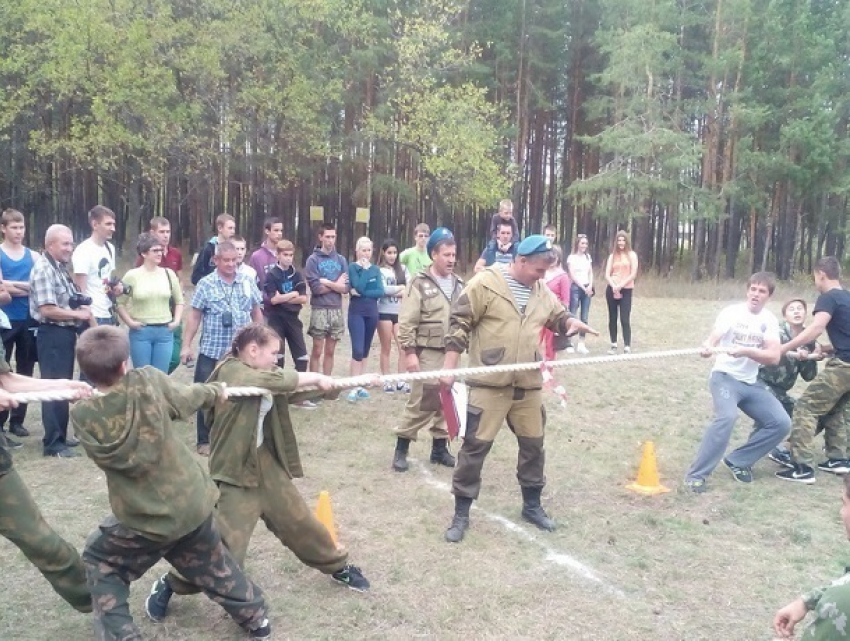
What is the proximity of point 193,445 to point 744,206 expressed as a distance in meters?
30.1

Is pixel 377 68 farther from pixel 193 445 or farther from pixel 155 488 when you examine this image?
pixel 155 488

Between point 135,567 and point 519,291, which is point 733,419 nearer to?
point 519,291

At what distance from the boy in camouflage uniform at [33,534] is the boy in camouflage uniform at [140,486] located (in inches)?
10.0

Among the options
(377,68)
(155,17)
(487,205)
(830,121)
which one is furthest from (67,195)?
(830,121)

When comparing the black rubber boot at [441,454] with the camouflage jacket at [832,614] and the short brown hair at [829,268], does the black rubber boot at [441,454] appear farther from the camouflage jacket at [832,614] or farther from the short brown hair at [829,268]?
the camouflage jacket at [832,614]

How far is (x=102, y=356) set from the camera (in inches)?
130

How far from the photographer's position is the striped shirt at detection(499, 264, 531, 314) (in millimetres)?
5326

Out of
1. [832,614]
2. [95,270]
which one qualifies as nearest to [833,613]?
[832,614]

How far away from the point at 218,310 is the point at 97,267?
1.21 metres

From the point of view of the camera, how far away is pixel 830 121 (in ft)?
92.7

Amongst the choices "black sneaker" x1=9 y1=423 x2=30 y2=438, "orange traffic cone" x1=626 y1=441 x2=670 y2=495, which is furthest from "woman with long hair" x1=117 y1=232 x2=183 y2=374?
"orange traffic cone" x1=626 y1=441 x2=670 y2=495

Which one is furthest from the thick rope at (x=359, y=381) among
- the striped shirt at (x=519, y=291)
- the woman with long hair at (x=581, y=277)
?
the woman with long hair at (x=581, y=277)

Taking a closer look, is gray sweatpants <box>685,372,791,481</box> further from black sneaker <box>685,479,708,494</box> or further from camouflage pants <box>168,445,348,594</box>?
camouflage pants <box>168,445,348,594</box>

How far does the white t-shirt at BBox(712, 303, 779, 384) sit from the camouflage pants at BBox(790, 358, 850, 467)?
821 millimetres
